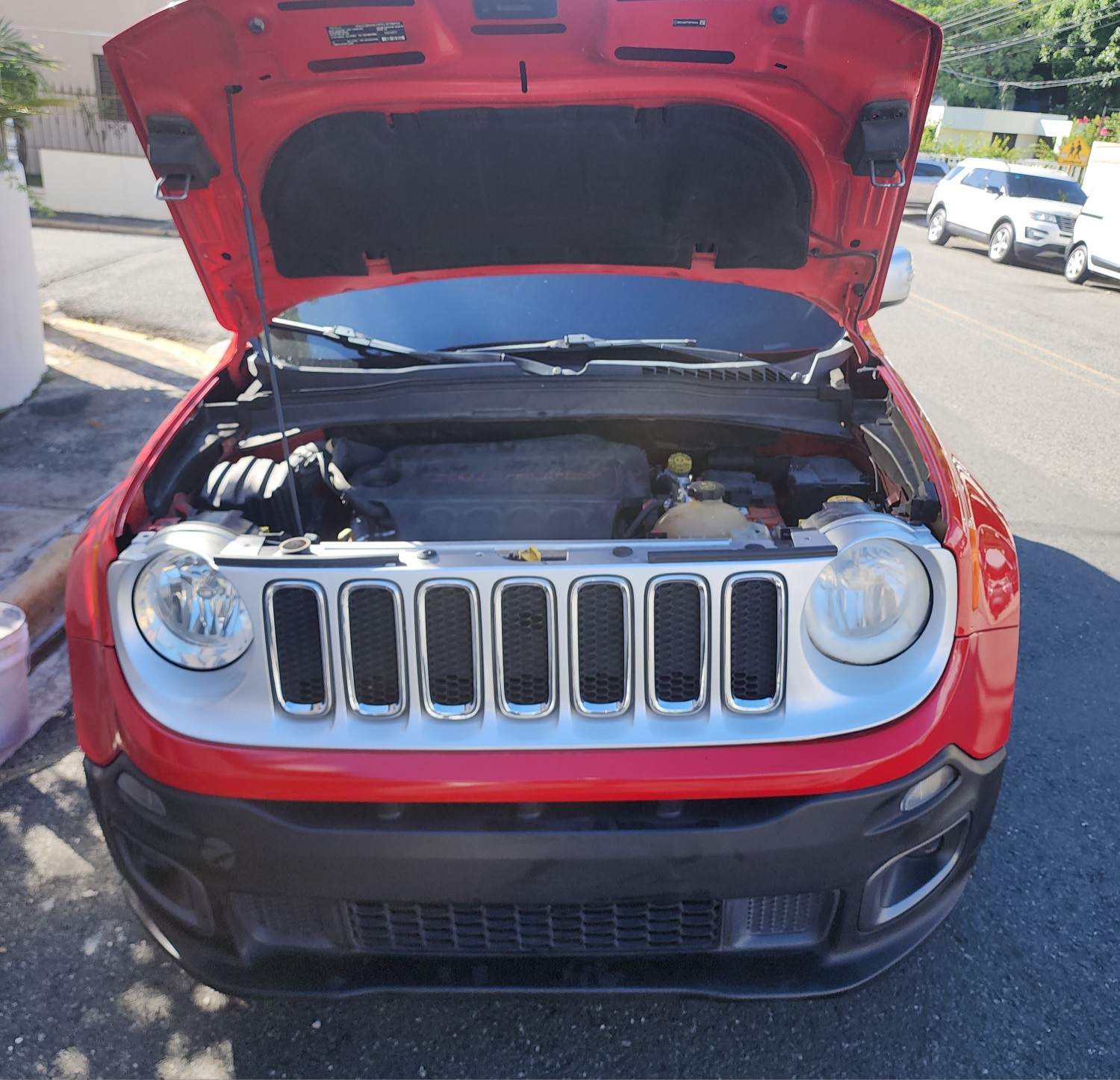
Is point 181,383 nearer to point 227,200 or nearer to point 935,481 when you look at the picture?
point 227,200

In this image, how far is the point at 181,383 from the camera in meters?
7.19

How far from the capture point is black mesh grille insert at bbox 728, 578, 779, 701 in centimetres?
192

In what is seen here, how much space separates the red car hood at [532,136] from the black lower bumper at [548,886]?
157 cm

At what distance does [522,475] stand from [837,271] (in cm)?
116

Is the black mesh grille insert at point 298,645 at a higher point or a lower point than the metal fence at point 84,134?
higher

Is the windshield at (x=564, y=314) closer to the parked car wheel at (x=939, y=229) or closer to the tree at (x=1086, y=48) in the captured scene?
the parked car wheel at (x=939, y=229)

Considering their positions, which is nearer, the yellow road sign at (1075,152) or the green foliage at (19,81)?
the green foliage at (19,81)

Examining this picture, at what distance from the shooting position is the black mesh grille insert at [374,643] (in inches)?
74.6

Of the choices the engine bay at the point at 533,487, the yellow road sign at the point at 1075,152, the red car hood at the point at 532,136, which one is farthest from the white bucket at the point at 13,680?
the yellow road sign at the point at 1075,152

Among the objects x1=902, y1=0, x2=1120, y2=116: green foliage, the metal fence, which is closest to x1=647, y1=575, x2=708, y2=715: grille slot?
the metal fence

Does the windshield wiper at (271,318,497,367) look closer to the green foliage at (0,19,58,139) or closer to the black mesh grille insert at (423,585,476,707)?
the black mesh grille insert at (423,585,476,707)

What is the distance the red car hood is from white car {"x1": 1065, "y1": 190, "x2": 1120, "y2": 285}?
40.7 feet

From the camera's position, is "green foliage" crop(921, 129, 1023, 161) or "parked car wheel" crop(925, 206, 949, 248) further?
"green foliage" crop(921, 129, 1023, 161)

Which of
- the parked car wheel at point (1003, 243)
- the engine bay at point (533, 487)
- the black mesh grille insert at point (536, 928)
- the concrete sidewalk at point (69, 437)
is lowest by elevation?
the parked car wheel at point (1003, 243)
